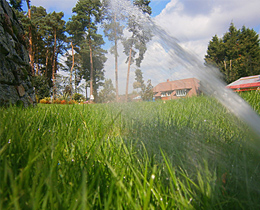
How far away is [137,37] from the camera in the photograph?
5.72 ft

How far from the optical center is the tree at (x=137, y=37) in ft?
5.35

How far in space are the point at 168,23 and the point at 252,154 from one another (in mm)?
1169

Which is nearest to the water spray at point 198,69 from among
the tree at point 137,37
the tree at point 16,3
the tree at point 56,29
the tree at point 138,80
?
the tree at point 137,37

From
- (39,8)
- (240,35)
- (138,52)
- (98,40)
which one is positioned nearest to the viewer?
(138,52)

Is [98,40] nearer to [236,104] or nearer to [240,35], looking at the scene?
[236,104]

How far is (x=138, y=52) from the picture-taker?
5.61 ft

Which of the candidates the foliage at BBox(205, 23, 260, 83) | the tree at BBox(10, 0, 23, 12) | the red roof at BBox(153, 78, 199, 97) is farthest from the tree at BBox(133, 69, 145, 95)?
the foliage at BBox(205, 23, 260, 83)

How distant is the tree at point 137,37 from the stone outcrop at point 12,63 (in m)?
2.12

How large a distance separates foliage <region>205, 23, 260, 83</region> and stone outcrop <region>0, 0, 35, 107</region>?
24958 mm

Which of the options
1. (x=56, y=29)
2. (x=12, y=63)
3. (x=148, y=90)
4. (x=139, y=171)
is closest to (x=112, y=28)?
(x=148, y=90)

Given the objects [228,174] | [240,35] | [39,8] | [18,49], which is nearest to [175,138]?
[228,174]

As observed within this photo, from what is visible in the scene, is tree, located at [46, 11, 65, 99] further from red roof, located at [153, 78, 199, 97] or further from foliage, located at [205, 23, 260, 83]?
red roof, located at [153, 78, 199, 97]

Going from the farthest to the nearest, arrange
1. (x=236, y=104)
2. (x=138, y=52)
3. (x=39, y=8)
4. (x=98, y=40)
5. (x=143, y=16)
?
(x=39, y=8)
(x=98, y=40)
(x=138, y=52)
(x=143, y=16)
(x=236, y=104)

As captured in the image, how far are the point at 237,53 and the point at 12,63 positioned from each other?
32.1m
